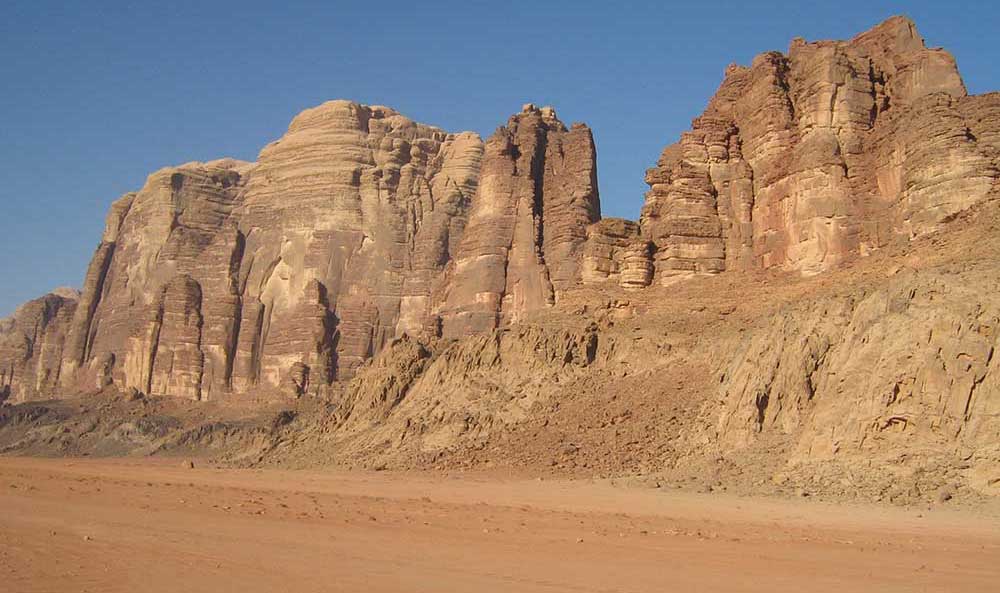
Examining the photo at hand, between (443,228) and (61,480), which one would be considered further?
(443,228)

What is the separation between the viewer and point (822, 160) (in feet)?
139

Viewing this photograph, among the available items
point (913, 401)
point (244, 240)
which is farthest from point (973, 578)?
point (244, 240)

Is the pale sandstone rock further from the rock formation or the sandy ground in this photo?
the sandy ground

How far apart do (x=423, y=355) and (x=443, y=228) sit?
33.9m

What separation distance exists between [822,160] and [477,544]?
107 feet

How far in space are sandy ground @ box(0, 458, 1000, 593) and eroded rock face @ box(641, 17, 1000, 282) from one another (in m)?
19.9

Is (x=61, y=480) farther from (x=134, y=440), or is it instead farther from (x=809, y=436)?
(x=134, y=440)

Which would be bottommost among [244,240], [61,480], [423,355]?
[61,480]

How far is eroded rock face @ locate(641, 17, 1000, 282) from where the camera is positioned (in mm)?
37625

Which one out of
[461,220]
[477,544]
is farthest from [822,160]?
[461,220]

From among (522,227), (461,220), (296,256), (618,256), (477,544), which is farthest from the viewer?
(296,256)

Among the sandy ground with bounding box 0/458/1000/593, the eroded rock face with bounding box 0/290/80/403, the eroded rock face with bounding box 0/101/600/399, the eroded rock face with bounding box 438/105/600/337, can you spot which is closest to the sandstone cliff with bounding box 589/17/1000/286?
the eroded rock face with bounding box 438/105/600/337

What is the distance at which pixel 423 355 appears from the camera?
51.4 m

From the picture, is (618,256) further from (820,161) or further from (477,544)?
(477,544)
